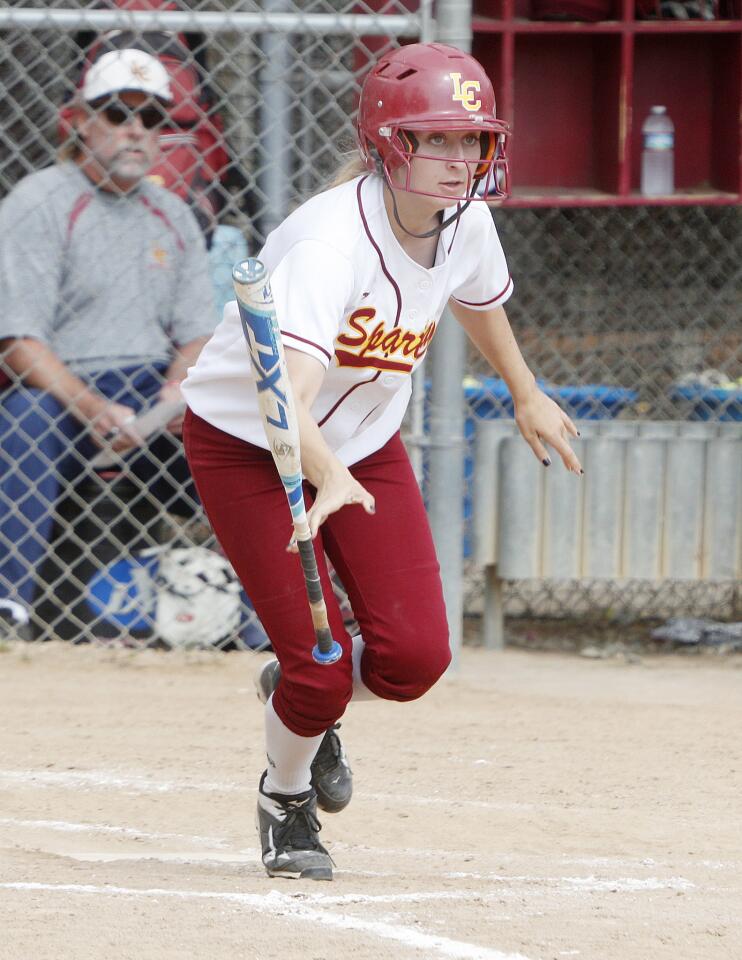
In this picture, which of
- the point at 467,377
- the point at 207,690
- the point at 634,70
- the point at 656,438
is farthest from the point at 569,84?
the point at 207,690

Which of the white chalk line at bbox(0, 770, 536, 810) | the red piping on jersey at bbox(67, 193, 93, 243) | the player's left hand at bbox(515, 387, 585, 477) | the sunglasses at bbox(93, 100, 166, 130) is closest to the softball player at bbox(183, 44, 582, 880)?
the player's left hand at bbox(515, 387, 585, 477)

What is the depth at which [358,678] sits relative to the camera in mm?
3186

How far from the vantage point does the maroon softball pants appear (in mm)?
2998

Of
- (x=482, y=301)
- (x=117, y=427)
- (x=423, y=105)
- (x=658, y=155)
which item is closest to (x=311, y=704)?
(x=482, y=301)

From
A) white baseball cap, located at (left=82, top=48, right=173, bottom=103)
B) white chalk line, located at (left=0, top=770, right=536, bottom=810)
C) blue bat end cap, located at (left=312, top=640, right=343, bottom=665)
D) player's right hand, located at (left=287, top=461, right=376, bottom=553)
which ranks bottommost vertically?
white chalk line, located at (left=0, top=770, right=536, bottom=810)

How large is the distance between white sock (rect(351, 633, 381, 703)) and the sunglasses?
271 cm

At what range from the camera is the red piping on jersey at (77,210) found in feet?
16.9

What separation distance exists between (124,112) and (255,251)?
0.73 metres

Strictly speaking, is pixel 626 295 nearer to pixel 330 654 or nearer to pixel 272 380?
pixel 330 654

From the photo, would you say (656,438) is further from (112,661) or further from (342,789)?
(342,789)

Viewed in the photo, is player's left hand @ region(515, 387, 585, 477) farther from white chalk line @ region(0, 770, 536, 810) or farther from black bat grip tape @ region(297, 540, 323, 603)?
white chalk line @ region(0, 770, 536, 810)

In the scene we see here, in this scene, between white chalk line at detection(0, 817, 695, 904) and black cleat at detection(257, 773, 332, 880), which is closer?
white chalk line at detection(0, 817, 695, 904)

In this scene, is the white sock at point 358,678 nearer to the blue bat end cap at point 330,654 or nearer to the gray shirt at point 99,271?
the blue bat end cap at point 330,654

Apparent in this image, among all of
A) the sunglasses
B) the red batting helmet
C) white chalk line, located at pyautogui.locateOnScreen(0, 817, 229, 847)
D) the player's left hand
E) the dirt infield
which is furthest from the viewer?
the sunglasses
